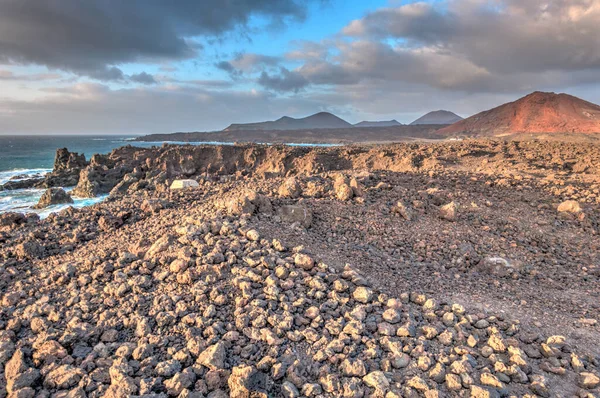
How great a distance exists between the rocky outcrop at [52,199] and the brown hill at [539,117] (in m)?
49.6

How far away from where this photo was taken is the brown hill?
41.5 metres

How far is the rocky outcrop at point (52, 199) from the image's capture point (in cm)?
1560

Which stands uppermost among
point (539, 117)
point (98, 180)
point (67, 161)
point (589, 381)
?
point (539, 117)

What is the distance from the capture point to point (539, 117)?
4716cm

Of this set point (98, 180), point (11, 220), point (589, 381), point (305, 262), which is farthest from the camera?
point (98, 180)

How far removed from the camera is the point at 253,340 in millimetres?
2537

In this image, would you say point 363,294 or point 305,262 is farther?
point 305,262

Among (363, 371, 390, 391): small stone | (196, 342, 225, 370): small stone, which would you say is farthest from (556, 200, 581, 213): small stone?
(196, 342, 225, 370): small stone

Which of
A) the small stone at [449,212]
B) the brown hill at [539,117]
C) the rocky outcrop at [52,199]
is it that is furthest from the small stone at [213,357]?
the brown hill at [539,117]

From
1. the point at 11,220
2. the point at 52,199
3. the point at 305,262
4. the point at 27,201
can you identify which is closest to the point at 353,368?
the point at 305,262

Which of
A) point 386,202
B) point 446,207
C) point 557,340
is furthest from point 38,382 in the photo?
point 446,207

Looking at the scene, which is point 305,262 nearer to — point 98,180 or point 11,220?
point 11,220

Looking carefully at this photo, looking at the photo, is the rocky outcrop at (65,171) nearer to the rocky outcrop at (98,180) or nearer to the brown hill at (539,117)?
the rocky outcrop at (98,180)

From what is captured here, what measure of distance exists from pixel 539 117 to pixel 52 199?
56.6m
